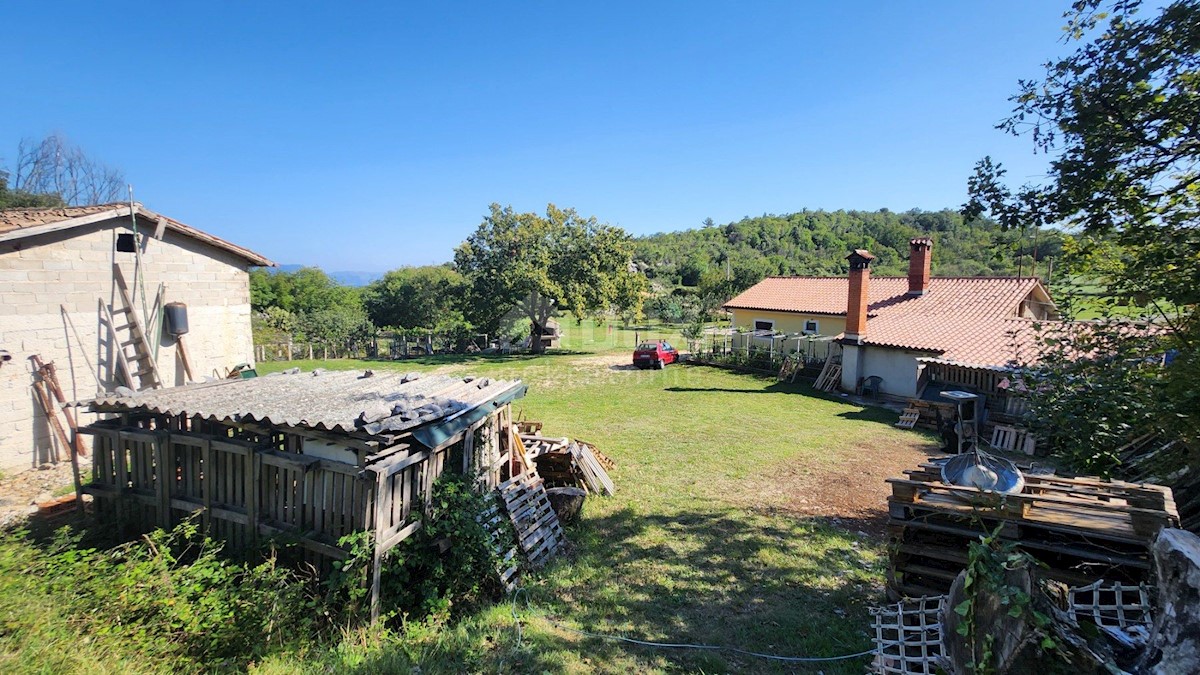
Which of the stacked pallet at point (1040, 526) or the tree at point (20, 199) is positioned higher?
the tree at point (20, 199)

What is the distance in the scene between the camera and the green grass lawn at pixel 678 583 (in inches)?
183

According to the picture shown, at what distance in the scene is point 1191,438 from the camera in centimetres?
491

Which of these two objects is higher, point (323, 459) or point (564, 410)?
point (323, 459)

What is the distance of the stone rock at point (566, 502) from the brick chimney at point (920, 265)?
19.5m

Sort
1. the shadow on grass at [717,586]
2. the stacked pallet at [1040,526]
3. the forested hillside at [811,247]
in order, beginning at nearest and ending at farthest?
the stacked pallet at [1040,526] → the shadow on grass at [717,586] → the forested hillside at [811,247]

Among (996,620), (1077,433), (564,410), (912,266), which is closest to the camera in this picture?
(996,620)

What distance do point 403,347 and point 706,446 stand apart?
71.8ft

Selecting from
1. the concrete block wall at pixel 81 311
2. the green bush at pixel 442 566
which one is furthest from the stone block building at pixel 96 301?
the green bush at pixel 442 566

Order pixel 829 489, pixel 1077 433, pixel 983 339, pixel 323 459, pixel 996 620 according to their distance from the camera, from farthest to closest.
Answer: pixel 983 339 < pixel 829 489 < pixel 1077 433 < pixel 323 459 < pixel 996 620

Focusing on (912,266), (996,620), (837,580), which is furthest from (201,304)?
(912,266)

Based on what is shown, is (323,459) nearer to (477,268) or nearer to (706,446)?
(706,446)

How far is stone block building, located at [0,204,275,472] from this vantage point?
9.10 m

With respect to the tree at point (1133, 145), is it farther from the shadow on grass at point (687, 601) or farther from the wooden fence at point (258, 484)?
the wooden fence at point (258, 484)

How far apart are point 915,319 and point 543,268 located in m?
17.5
